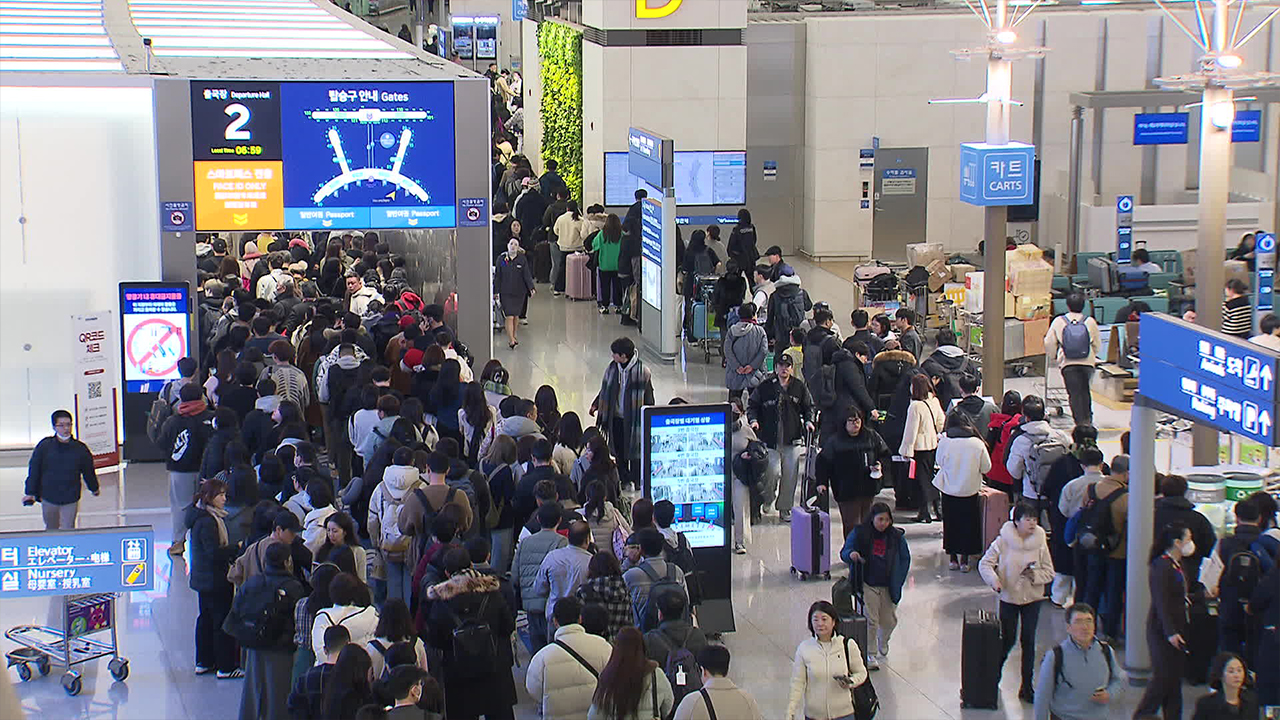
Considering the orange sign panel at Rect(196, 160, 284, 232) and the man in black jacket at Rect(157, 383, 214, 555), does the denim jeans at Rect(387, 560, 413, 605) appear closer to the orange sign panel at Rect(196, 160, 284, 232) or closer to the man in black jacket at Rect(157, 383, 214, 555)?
the man in black jacket at Rect(157, 383, 214, 555)

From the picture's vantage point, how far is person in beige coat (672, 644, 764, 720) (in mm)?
6824

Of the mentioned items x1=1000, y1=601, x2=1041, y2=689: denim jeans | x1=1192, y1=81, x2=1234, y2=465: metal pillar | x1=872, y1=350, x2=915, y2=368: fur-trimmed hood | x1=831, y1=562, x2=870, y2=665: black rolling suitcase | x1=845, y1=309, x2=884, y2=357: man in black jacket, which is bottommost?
x1=1000, y1=601, x2=1041, y2=689: denim jeans

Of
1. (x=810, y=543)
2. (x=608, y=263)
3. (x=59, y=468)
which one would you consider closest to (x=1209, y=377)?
(x=810, y=543)

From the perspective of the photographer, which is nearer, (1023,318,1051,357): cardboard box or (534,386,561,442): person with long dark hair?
(534,386,561,442): person with long dark hair

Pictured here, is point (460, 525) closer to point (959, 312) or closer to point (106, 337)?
point (106, 337)

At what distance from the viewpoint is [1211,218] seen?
1276cm

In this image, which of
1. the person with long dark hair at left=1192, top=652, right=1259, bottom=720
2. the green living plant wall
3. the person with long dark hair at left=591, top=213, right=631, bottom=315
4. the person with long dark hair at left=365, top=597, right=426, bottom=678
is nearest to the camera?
the person with long dark hair at left=365, top=597, right=426, bottom=678

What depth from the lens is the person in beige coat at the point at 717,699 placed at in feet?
22.4

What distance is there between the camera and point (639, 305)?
2073 cm

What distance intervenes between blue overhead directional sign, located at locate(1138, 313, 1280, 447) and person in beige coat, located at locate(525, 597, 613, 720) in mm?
3190

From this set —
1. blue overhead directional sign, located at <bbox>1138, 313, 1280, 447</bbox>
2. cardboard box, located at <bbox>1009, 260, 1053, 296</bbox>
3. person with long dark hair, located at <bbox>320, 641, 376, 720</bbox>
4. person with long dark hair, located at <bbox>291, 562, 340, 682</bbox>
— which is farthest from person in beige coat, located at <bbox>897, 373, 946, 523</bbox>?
person with long dark hair, located at <bbox>320, 641, 376, 720</bbox>

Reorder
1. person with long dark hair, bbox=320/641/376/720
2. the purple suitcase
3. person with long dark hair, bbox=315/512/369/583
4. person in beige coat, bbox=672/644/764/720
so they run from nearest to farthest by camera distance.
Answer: person in beige coat, bbox=672/644/764/720, person with long dark hair, bbox=320/641/376/720, person with long dark hair, bbox=315/512/369/583, the purple suitcase

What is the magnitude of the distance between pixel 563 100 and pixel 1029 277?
1114 cm

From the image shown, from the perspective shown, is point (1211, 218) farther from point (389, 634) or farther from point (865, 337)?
point (389, 634)
